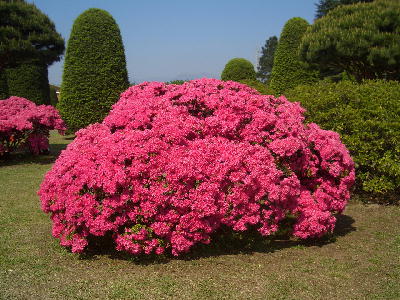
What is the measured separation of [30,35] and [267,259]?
56.1 feet

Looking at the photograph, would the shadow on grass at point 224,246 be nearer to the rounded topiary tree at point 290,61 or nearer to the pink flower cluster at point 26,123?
the pink flower cluster at point 26,123

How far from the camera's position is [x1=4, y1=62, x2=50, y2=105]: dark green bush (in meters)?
25.7

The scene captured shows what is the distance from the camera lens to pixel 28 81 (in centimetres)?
2566

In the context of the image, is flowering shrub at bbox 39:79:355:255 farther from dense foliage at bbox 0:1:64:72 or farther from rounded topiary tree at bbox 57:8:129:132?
rounded topiary tree at bbox 57:8:129:132

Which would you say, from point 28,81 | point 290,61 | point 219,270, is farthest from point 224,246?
point 28,81

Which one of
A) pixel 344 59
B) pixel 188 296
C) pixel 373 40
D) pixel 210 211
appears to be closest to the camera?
pixel 188 296

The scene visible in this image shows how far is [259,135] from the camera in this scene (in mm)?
6680

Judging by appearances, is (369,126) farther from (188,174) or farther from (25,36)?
(25,36)

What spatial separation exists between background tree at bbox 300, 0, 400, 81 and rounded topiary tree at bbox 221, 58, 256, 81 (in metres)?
8.23

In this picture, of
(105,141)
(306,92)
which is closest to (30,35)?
(306,92)

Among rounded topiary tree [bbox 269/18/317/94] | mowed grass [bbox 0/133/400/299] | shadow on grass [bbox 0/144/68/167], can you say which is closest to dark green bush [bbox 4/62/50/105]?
shadow on grass [bbox 0/144/68/167]

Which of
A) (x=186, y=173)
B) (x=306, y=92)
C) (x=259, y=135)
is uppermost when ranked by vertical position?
(x=306, y=92)

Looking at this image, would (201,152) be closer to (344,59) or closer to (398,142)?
(398,142)

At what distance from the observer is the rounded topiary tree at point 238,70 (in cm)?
2773
